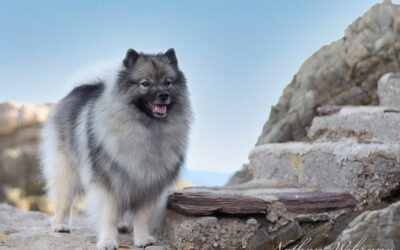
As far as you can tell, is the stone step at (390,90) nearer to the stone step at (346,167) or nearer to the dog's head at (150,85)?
the stone step at (346,167)

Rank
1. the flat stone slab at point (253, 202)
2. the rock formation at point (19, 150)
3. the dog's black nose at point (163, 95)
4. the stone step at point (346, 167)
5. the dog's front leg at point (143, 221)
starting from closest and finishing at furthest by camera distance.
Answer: the dog's black nose at point (163, 95)
the flat stone slab at point (253, 202)
the dog's front leg at point (143, 221)
the stone step at point (346, 167)
the rock formation at point (19, 150)

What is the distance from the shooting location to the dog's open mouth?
107 inches

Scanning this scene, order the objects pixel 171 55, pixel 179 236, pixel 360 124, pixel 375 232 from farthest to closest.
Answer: pixel 360 124
pixel 171 55
pixel 179 236
pixel 375 232

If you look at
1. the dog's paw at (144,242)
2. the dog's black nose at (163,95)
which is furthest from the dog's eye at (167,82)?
the dog's paw at (144,242)

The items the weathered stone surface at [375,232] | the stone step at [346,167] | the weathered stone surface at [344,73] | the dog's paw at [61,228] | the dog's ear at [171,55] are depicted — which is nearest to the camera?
the weathered stone surface at [375,232]

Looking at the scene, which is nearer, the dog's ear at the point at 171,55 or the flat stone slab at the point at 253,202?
the flat stone slab at the point at 253,202

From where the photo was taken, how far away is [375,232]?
86.9 inches

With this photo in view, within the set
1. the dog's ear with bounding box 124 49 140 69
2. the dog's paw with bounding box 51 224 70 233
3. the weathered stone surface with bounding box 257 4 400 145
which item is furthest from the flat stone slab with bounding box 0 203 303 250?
the weathered stone surface with bounding box 257 4 400 145

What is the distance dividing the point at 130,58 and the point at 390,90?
16.2 ft

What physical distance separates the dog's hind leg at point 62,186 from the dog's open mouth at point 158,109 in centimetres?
115

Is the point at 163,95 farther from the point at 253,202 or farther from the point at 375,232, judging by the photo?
the point at 375,232

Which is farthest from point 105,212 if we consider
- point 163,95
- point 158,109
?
point 163,95

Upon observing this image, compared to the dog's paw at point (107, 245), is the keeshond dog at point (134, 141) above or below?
above

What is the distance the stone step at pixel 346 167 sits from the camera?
3.22 meters
